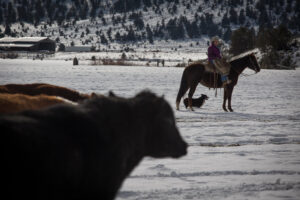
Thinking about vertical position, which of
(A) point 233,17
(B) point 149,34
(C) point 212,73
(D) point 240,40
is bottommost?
(C) point 212,73

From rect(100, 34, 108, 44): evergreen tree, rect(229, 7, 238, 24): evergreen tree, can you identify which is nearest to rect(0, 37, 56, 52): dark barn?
rect(100, 34, 108, 44): evergreen tree

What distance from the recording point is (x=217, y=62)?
14.1m

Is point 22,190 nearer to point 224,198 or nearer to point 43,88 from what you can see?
point 224,198

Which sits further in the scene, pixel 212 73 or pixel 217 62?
pixel 212 73

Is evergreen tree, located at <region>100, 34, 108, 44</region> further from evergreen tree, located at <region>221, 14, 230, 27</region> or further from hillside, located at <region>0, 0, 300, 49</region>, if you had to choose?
evergreen tree, located at <region>221, 14, 230, 27</region>

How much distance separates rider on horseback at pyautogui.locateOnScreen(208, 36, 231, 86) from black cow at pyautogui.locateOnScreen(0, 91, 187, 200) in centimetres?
1080

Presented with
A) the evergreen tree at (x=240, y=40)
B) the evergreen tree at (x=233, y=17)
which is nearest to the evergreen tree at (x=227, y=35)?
the evergreen tree at (x=233, y=17)

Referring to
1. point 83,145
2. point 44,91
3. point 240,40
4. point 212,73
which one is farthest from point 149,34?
point 83,145

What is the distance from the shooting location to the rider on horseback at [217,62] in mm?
13969

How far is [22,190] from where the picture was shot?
2.24 meters

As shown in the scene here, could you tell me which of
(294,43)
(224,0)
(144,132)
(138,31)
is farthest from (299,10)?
(144,132)

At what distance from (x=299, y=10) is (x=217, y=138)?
159483 mm

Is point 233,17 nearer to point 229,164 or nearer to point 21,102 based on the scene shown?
point 229,164

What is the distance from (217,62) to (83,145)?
38.8 feet
